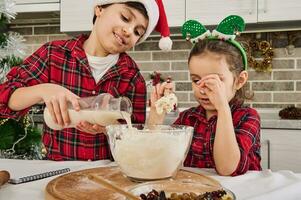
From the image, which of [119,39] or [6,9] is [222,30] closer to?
[119,39]

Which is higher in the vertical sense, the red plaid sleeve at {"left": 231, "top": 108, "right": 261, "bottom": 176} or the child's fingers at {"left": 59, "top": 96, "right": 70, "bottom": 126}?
the child's fingers at {"left": 59, "top": 96, "right": 70, "bottom": 126}

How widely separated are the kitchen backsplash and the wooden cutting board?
2.02 metres

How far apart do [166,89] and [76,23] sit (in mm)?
1768

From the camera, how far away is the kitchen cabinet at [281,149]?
2297 millimetres

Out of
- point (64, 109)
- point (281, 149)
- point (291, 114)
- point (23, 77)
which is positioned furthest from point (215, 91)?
point (291, 114)

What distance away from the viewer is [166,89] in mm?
1388

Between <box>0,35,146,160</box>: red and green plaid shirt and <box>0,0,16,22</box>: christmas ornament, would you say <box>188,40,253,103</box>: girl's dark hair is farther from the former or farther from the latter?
<box>0,0,16,22</box>: christmas ornament

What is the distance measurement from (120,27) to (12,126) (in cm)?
129

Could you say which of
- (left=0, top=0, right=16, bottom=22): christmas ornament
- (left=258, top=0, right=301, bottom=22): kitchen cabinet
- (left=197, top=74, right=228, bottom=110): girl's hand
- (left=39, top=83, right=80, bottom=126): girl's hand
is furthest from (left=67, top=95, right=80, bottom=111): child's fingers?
(left=258, top=0, right=301, bottom=22): kitchen cabinet

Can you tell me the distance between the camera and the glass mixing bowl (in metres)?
0.93

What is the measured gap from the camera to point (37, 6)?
2.94 meters

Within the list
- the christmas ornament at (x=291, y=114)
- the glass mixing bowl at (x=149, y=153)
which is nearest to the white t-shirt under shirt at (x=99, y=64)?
the glass mixing bowl at (x=149, y=153)

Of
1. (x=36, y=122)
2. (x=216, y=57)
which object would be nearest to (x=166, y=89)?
(x=216, y=57)

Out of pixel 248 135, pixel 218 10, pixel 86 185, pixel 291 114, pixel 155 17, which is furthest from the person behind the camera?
pixel 218 10
